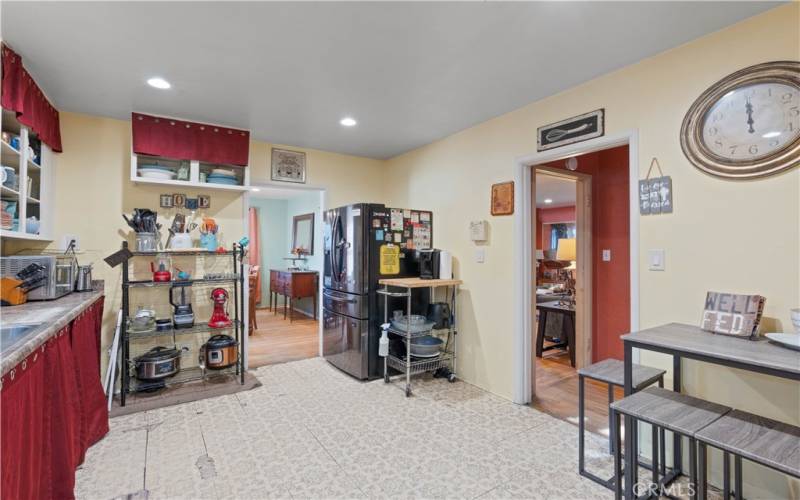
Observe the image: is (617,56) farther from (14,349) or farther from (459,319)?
(14,349)

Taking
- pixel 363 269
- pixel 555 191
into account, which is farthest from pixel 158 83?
pixel 555 191

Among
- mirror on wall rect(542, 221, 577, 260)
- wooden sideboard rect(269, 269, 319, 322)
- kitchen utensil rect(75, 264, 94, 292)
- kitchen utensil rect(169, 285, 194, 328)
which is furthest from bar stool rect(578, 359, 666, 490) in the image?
mirror on wall rect(542, 221, 577, 260)

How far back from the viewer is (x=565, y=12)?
5.91ft

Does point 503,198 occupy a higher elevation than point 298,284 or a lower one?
higher

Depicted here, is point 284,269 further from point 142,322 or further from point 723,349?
point 723,349

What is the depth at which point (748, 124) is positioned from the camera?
1841 millimetres

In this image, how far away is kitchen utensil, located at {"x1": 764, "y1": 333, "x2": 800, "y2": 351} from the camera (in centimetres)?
151

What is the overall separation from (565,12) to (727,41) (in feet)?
2.99

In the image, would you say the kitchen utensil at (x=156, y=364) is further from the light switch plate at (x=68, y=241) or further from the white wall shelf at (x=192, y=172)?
the white wall shelf at (x=192, y=172)

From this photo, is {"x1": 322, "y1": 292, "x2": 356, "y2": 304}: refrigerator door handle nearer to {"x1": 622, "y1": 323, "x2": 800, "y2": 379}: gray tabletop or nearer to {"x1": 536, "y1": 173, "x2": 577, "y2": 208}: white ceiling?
{"x1": 622, "y1": 323, "x2": 800, "y2": 379}: gray tabletop

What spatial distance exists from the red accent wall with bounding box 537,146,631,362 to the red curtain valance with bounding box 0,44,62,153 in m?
3.91

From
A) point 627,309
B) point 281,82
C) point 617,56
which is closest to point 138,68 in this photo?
point 281,82

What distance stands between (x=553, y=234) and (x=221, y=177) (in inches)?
333

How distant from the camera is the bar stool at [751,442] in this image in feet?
4.06
